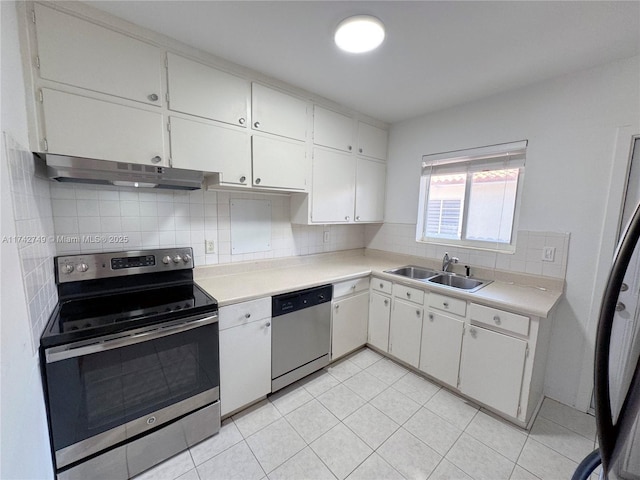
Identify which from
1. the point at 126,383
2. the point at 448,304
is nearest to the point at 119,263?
the point at 126,383

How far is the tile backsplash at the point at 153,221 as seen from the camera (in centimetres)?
153

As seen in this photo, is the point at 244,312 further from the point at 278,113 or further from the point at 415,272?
the point at 415,272

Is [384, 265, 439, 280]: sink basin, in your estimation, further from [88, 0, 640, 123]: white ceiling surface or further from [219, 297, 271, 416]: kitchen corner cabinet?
[88, 0, 640, 123]: white ceiling surface

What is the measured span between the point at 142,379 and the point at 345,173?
2.19m

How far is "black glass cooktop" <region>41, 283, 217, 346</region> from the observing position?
1162mm

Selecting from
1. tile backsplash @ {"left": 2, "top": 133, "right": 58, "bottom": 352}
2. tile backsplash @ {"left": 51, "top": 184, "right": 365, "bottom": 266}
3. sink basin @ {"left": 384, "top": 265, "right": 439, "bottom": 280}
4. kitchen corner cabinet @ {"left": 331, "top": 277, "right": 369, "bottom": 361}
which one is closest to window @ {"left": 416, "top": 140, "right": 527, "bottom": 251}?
sink basin @ {"left": 384, "top": 265, "right": 439, "bottom": 280}

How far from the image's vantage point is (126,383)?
4.25 feet

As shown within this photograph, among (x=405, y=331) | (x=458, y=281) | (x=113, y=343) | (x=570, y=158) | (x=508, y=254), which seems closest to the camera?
(x=113, y=343)

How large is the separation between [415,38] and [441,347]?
2114mm

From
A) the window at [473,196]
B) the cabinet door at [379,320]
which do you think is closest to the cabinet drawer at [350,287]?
the cabinet door at [379,320]

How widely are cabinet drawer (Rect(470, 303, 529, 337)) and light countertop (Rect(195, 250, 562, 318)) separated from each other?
4cm

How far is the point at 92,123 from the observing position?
4.36 feet

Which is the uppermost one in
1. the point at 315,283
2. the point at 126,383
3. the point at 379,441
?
the point at 315,283

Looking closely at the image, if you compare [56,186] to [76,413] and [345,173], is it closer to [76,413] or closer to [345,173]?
[76,413]
